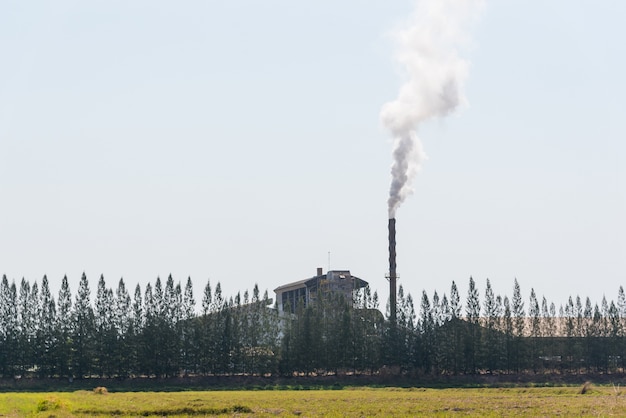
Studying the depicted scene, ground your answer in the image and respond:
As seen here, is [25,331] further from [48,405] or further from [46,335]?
[48,405]

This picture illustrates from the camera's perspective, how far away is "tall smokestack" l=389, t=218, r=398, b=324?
4555 inches

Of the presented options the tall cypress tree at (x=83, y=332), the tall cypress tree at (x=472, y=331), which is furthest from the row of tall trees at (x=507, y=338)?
the tall cypress tree at (x=83, y=332)

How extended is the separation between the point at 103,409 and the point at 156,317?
193ft

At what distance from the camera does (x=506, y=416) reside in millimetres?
50781

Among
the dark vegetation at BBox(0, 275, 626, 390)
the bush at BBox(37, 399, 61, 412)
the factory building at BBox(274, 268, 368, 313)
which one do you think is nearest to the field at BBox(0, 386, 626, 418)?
the bush at BBox(37, 399, 61, 412)

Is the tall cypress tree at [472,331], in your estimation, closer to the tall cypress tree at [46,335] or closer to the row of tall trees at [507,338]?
the row of tall trees at [507,338]

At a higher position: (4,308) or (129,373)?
(4,308)

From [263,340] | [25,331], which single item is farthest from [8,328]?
[263,340]

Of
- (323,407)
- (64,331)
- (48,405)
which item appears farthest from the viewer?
(64,331)

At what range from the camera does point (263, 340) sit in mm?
120312

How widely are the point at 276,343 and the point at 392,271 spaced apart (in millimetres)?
16098

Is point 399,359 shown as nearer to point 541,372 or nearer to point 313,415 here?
point 541,372

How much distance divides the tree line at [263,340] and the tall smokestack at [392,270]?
1245 millimetres

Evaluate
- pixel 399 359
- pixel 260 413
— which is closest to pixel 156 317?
pixel 399 359
